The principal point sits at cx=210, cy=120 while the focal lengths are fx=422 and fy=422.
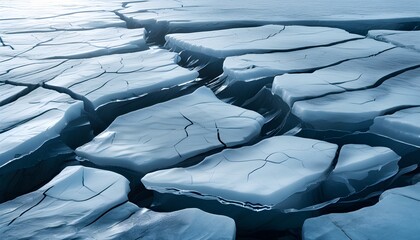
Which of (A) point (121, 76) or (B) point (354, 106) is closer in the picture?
(B) point (354, 106)

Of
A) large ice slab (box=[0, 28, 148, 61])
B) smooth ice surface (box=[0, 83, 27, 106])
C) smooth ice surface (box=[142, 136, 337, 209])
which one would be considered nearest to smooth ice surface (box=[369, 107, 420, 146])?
smooth ice surface (box=[142, 136, 337, 209])

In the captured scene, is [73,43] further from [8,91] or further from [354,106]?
[354,106]

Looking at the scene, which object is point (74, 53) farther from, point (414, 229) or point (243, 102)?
point (414, 229)

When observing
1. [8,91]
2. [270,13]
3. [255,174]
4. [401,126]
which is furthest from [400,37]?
[8,91]

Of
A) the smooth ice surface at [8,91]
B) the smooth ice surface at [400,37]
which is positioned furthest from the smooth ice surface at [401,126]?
the smooth ice surface at [8,91]

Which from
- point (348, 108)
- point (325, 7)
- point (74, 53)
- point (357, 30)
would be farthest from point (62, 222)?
point (325, 7)

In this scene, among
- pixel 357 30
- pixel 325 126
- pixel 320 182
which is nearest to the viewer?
pixel 320 182
